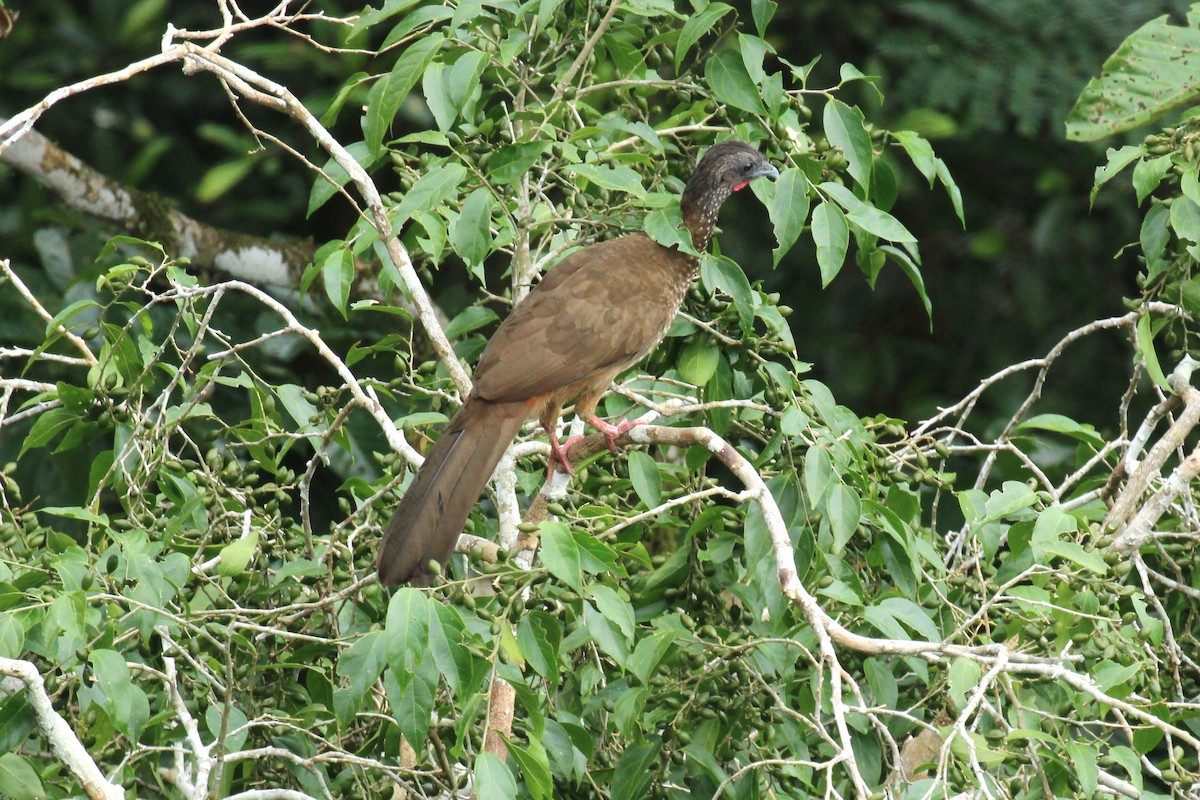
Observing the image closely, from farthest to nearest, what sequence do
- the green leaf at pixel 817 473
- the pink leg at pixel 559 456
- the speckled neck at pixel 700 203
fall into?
the speckled neck at pixel 700 203
the pink leg at pixel 559 456
the green leaf at pixel 817 473

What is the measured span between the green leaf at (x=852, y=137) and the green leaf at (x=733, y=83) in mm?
146

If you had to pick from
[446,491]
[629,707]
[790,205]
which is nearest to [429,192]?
[446,491]

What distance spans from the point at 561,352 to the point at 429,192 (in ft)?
2.41

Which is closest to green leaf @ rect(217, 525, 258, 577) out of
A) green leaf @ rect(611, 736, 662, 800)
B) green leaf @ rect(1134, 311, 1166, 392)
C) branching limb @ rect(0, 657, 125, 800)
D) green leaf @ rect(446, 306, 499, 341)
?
branching limb @ rect(0, 657, 125, 800)

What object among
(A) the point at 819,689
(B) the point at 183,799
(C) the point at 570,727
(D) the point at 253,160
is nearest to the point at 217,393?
(D) the point at 253,160

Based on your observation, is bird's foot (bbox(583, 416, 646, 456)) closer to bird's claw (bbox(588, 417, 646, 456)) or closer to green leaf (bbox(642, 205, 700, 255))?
bird's claw (bbox(588, 417, 646, 456))

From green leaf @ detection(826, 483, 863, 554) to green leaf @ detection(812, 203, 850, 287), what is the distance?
1.50 ft

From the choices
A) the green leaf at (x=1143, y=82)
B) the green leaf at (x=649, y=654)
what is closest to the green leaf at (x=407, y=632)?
the green leaf at (x=649, y=654)

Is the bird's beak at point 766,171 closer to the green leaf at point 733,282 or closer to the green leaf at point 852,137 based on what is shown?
the green leaf at point 852,137

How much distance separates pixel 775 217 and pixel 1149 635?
0.98 meters

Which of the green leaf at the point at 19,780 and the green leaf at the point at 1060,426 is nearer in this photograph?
the green leaf at the point at 19,780

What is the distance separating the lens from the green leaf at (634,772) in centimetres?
244

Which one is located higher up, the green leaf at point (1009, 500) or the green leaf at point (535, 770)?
the green leaf at point (1009, 500)

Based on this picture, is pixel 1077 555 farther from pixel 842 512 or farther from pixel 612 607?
pixel 612 607
